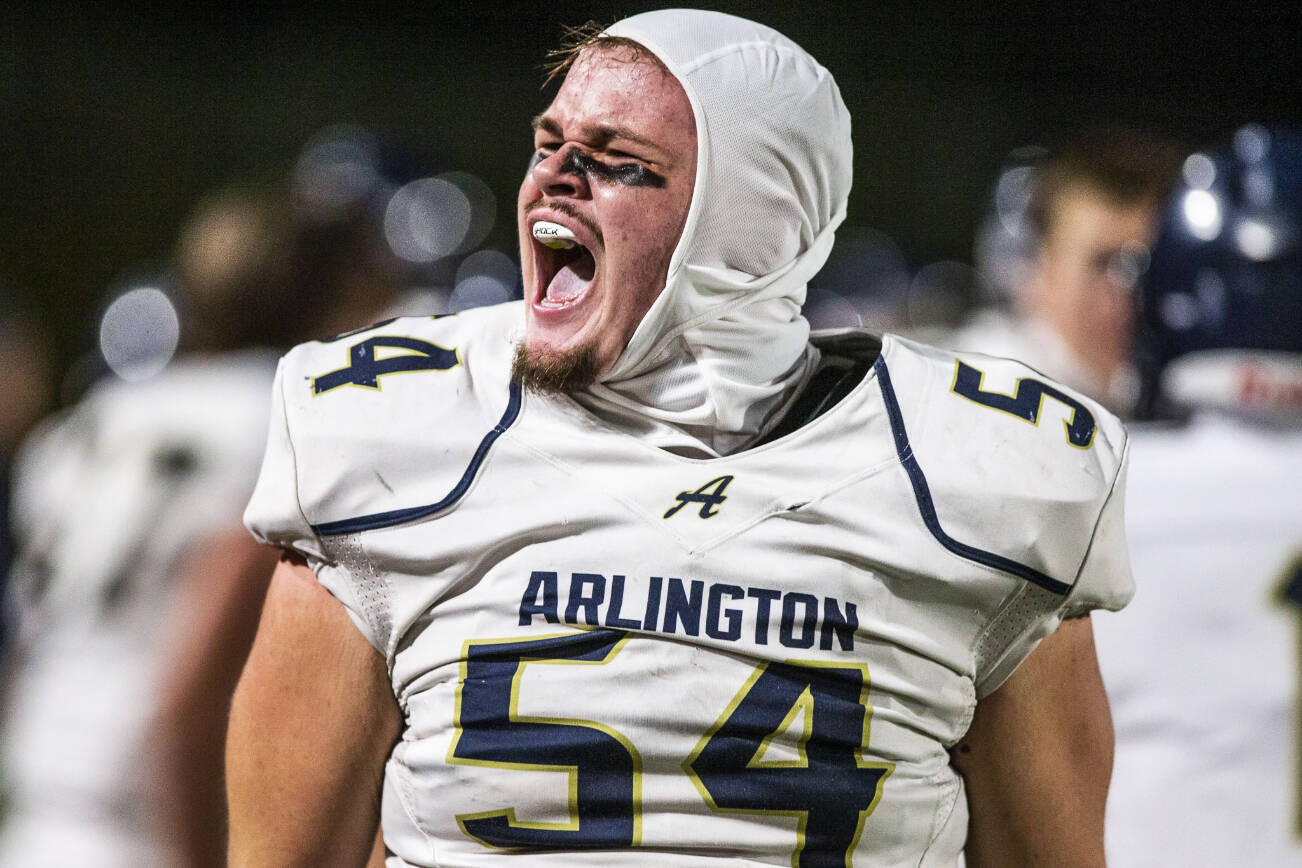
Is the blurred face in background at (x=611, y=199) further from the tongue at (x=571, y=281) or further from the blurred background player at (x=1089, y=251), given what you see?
the blurred background player at (x=1089, y=251)

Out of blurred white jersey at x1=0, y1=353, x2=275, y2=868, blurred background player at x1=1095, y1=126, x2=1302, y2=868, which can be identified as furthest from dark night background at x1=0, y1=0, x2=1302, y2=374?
blurred background player at x1=1095, y1=126, x2=1302, y2=868

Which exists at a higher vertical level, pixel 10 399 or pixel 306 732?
pixel 306 732

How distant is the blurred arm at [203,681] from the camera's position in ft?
9.25

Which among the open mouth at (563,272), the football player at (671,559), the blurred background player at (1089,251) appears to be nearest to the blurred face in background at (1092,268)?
the blurred background player at (1089,251)

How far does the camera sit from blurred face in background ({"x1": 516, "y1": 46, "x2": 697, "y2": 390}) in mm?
1776

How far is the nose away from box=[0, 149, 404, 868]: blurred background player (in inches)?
50.8

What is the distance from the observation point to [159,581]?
3057 mm

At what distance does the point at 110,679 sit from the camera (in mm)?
3160

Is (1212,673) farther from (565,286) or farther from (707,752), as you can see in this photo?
(565,286)

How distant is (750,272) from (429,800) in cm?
78

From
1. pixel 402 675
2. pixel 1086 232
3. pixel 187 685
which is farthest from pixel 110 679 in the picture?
pixel 1086 232

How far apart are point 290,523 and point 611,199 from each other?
0.56 metres

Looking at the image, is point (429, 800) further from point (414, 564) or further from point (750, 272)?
point (750, 272)

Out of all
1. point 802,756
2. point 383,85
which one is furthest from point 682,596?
point 383,85
